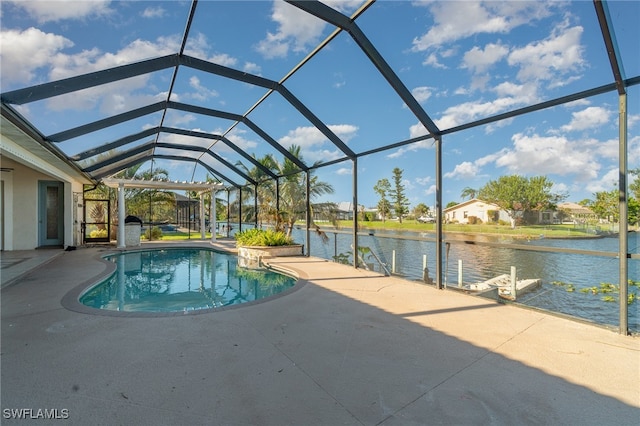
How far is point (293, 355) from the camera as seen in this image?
2789 mm

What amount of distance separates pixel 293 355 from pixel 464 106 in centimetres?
609

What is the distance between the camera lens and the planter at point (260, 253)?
933 centimetres

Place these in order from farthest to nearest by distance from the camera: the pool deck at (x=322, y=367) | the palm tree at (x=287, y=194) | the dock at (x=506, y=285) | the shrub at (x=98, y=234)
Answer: the shrub at (x=98, y=234), the palm tree at (x=287, y=194), the dock at (x=506, y=285), the pool deck at (x=322, y=367)

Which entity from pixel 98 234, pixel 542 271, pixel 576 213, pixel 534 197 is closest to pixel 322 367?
pixel 576 213

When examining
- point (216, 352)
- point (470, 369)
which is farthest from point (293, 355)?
point (470, 369)

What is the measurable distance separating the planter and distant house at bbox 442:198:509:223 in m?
4.81

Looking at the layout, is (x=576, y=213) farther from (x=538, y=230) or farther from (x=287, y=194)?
(x=287, y=194)

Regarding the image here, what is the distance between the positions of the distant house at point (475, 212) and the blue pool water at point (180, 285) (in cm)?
451

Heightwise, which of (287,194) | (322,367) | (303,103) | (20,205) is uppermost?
(303,103)

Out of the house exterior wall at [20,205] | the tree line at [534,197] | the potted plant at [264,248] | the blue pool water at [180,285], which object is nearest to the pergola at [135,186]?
the blue pool water at [180,285]

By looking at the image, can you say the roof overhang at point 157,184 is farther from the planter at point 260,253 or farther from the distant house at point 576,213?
the distant house at point 576,213

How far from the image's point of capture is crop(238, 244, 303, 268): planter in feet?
30.6

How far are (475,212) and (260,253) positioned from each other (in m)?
6.47

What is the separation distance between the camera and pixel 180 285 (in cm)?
717
